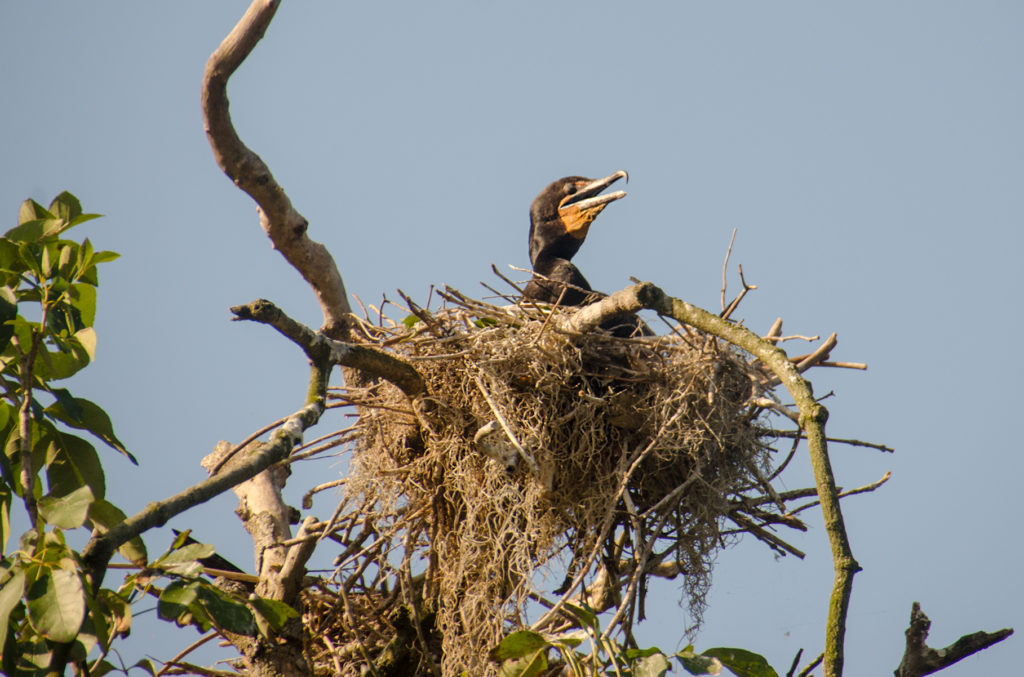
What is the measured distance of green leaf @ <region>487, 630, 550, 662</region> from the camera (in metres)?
2.60

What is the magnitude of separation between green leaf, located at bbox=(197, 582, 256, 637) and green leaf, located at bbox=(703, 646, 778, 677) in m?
1.11

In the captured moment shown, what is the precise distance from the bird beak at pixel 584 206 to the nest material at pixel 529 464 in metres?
1.75

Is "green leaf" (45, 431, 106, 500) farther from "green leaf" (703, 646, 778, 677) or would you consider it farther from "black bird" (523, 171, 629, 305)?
"black bird" (523, 171, 629, 305)

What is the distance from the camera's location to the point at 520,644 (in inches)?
103

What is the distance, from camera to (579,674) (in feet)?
8.21

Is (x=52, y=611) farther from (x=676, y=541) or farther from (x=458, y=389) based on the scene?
(x=676, y=541)

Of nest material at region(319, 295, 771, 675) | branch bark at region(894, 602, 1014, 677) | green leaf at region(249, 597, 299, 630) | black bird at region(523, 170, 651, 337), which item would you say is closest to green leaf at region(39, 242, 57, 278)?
green leaf at region(249, 597, 299, 630)

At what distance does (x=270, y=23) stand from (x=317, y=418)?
166 centimetres

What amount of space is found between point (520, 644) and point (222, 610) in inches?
29.9

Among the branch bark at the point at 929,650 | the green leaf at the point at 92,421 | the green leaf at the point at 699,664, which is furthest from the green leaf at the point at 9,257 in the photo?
the branch bark at the point at 929,650

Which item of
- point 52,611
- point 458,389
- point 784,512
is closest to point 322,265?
point 458,389

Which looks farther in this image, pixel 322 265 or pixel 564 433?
pixel 322 265

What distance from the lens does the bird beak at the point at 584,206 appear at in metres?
5.54

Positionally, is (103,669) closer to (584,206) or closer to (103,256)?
(103,256)
